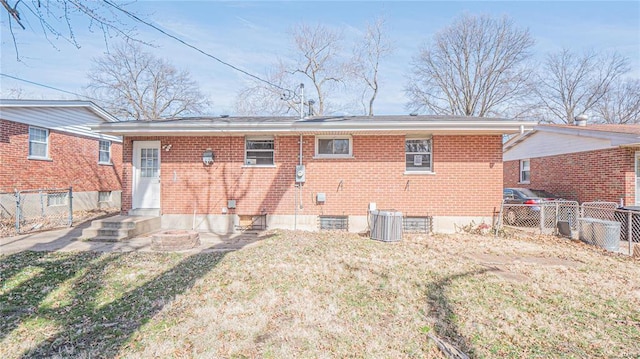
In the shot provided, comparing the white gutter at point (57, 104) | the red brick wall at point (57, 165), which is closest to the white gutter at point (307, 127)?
the white gutter at point (57, 104)

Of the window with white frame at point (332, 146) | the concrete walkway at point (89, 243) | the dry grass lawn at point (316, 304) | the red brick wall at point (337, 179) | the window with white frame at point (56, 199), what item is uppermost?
the window with white frame at point (332, 146)

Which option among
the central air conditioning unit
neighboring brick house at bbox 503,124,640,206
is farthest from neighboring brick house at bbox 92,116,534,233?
neighboring brick house at bbox 503,124,640,206

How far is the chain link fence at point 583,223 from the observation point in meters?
7.44

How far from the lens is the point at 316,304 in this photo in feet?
13.6

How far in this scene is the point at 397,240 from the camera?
303 inches

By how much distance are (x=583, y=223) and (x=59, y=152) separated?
1791cm

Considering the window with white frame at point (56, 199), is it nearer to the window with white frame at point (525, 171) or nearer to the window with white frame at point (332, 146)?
the window with white frame at point (332, 146)

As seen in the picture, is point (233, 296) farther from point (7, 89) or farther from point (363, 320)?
point (7, 89)

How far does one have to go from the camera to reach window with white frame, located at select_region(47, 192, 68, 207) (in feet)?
38.0

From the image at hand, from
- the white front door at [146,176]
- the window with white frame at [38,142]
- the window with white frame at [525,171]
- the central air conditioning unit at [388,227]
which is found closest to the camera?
the central air conditioning unit at [388,227]

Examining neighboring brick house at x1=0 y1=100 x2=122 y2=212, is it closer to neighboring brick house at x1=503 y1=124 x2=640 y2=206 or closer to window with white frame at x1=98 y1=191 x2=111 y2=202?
window with white frame at x1=98 y1=191 x2=111 y2=202

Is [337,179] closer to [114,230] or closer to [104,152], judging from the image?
[114,230]

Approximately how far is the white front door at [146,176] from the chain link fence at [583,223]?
33.0 ft

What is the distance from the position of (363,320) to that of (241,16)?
37.6 feet
